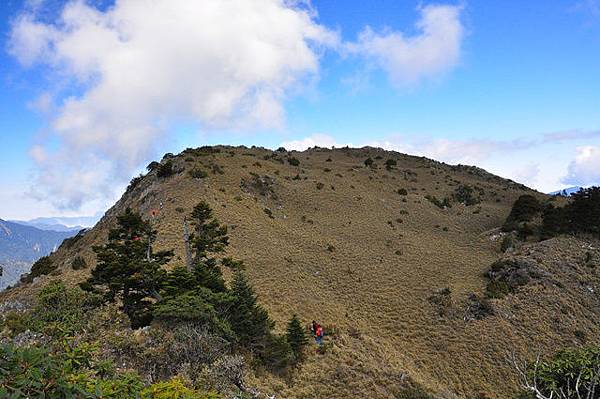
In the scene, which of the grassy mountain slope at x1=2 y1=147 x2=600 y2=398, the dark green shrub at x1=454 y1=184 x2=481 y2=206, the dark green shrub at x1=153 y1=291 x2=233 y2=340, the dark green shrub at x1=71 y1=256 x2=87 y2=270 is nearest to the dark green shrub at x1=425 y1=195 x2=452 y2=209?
the grassy mountain slope at x1=2 y1=147 x2=600 y2=398

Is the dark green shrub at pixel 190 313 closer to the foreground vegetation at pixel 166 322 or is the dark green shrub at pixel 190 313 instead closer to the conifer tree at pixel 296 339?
the foreground vegetation at pixel 166 322

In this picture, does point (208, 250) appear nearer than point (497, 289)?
Yes

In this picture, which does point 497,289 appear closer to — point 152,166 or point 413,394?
point 413,394

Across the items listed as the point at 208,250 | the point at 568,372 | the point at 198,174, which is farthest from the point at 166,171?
the point at 568,372

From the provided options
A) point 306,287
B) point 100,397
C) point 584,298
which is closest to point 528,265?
point 584,298

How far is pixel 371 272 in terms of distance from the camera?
114 ft

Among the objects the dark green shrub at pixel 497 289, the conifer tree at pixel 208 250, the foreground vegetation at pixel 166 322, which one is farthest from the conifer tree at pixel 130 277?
the dark green shrub at pixel 497 289

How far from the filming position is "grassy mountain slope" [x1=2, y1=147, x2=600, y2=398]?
73.4ft

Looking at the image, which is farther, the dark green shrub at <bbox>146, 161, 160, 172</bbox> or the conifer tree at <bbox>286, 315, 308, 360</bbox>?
the dark green shrub at <bbox>146, 161, 160, 172</bbox>

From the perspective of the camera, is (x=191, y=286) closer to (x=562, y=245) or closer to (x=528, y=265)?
(x=528, y=265)

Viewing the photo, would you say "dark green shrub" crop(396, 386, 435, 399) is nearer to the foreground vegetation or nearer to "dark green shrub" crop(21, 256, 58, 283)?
the foreground vegetation

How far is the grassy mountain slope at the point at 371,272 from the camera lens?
22.4m

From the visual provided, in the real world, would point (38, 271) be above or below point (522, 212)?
below

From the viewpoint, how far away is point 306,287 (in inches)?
1176
